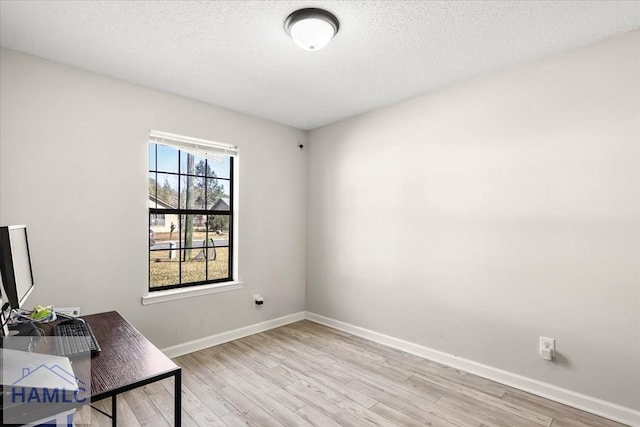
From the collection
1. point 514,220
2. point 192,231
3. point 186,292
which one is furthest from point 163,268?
point 514,220

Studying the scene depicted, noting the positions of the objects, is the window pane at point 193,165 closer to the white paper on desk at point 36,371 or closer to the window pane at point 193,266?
the window pane at point 193,266

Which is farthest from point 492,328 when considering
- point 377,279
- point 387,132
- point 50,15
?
point 50,15

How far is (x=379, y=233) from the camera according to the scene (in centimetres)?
348

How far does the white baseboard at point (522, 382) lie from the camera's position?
83.0 inches

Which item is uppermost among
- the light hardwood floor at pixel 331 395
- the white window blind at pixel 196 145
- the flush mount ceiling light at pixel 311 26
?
the flush mount ceiling light at pixel 311 26

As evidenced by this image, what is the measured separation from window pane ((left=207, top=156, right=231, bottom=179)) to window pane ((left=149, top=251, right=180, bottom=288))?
937mm

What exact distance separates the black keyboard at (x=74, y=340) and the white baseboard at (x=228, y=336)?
4.68 feet

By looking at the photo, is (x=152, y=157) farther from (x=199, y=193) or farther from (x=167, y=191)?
(x=199, y=193)

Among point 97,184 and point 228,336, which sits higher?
point 97,184

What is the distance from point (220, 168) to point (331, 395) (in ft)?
8.20

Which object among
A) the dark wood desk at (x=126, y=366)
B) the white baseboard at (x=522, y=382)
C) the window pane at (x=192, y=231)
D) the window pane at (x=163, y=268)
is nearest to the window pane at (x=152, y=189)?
the window pane at (x=192, y=231)

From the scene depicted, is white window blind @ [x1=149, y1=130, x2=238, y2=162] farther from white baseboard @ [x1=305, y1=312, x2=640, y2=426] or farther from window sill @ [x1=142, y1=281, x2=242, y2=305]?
white baseboard @ [x1=305, y1=312, x2=640, y2=426]

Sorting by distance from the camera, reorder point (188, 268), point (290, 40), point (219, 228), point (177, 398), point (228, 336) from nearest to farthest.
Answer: point (177, 398), point (290, 40), point (188, 268), point (228, 336), point (219, 228)

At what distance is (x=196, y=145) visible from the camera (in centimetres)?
329
